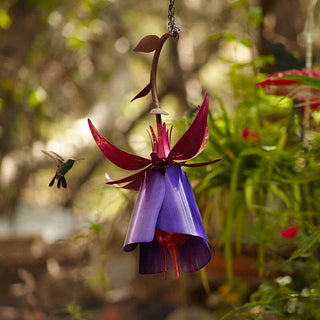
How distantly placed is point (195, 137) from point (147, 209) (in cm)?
10

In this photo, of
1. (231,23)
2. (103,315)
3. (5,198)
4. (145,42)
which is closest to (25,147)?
(5,198)

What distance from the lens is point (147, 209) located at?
46 centimetres

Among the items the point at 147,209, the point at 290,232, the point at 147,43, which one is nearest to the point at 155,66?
the point at 147,43

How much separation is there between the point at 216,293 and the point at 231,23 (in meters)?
2.24

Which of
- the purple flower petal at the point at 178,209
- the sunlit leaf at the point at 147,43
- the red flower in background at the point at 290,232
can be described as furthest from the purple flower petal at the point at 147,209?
the red flower in background at the point at 290,232

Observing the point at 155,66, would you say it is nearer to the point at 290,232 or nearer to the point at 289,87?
the point at 289,87

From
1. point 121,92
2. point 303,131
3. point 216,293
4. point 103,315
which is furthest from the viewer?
point 121,92

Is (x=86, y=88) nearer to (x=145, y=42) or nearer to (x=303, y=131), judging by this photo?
(x=303, y=131)

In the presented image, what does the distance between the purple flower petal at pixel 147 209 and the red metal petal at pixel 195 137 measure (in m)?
0.04

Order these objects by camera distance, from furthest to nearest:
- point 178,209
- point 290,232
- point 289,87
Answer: point 290,232, point 289,87, point 178,209

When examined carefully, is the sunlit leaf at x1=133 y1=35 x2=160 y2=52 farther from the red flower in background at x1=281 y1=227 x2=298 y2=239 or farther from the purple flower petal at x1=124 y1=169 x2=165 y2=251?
the red flower in background at x1=281 y1=227 x2=298 y2=239

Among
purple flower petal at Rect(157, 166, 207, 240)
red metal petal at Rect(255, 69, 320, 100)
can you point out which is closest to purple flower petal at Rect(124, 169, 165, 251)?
purple flower petal at Rect(157, 166, 207, 240)

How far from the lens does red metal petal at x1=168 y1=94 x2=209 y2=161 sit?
0.47 m

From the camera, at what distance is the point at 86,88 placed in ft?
9.44
